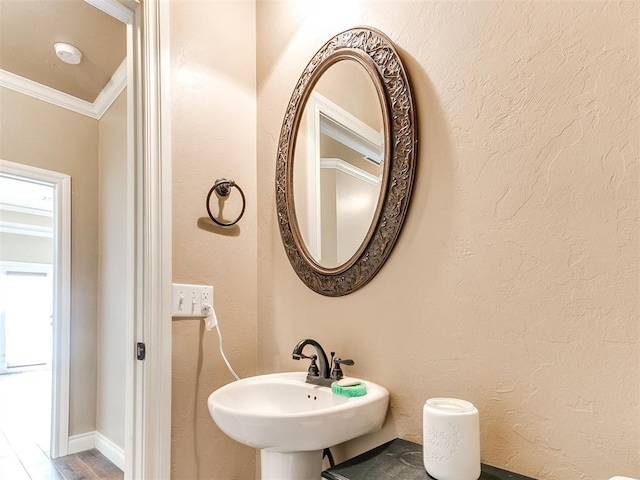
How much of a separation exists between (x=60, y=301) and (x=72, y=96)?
1446 mm

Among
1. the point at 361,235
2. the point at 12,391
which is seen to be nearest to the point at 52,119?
the point at 361,235

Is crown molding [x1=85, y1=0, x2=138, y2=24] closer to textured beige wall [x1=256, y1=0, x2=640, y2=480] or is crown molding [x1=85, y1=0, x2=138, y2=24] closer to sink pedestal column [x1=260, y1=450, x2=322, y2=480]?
textured beige wall [x1=256, y1=0, x2=640, y2=480]

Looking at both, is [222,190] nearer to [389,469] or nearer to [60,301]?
[389,469]

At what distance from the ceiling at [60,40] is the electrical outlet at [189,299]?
1.58 metres

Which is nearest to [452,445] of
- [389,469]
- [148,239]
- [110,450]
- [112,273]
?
[389,469]

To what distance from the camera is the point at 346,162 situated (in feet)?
4.31

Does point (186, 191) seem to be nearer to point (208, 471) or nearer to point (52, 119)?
point (208, 471)

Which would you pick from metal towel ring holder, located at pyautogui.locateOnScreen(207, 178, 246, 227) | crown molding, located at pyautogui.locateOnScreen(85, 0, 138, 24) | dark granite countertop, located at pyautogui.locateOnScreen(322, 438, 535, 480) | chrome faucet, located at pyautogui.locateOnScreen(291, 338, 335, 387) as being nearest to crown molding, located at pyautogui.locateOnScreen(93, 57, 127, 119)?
crown molding, located at pyautogui.locateOnScreen(85, 0, 138, 24)

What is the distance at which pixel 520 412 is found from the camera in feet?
2.92

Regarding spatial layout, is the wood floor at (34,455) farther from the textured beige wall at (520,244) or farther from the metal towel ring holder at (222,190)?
the textured beige wall at (520,244)

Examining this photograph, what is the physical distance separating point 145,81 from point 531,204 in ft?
4.09

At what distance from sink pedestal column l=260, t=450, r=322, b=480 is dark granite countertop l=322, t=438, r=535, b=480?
216mm

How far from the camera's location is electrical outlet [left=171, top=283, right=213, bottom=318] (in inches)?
52.5

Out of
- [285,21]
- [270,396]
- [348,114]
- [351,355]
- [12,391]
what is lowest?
[12,391]
